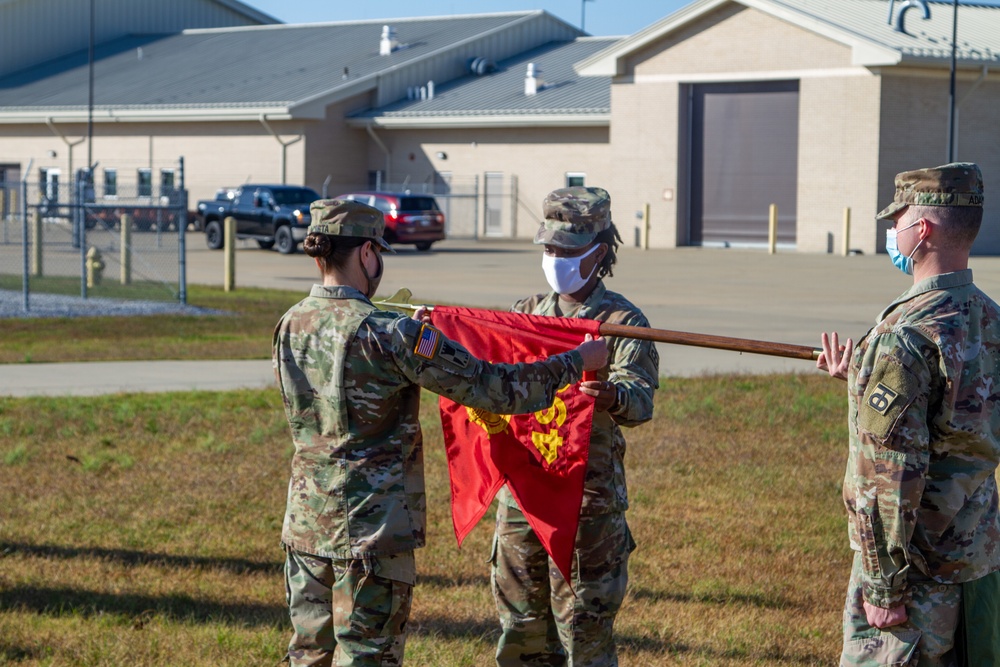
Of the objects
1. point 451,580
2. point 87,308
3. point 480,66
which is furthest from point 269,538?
point 480,66

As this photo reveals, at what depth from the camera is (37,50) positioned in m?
59.8

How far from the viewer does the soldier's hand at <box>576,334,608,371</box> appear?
14.5 feet

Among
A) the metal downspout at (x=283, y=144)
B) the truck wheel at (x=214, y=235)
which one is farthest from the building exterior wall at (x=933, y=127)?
the metal downspout at (x=283, y=144)

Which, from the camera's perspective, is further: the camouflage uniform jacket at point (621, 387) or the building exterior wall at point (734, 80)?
the building exterior wall at point (734, 80)

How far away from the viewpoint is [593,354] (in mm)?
4434

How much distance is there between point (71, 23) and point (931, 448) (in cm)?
6261

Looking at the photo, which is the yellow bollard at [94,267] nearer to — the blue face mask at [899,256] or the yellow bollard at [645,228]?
the blue face mask at [899,256]

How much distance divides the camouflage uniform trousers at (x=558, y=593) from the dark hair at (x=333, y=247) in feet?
3.97

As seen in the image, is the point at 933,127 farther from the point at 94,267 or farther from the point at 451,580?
the point at 451,580

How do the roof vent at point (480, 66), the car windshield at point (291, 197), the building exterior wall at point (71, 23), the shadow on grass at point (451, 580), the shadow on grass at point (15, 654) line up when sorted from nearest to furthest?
the shadow on grass at point (15, 654) → the shadow on grass at point (451, 580) → the car windshield at point (291, 197) → the roof vent at point (480, 66) → the building exterior wall at point (71, 23)

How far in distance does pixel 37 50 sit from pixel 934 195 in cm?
6169

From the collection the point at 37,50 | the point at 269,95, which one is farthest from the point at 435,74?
the point at 37,50

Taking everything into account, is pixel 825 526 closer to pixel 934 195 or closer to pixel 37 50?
pixel 934 195

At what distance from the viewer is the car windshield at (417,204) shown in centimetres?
3825
